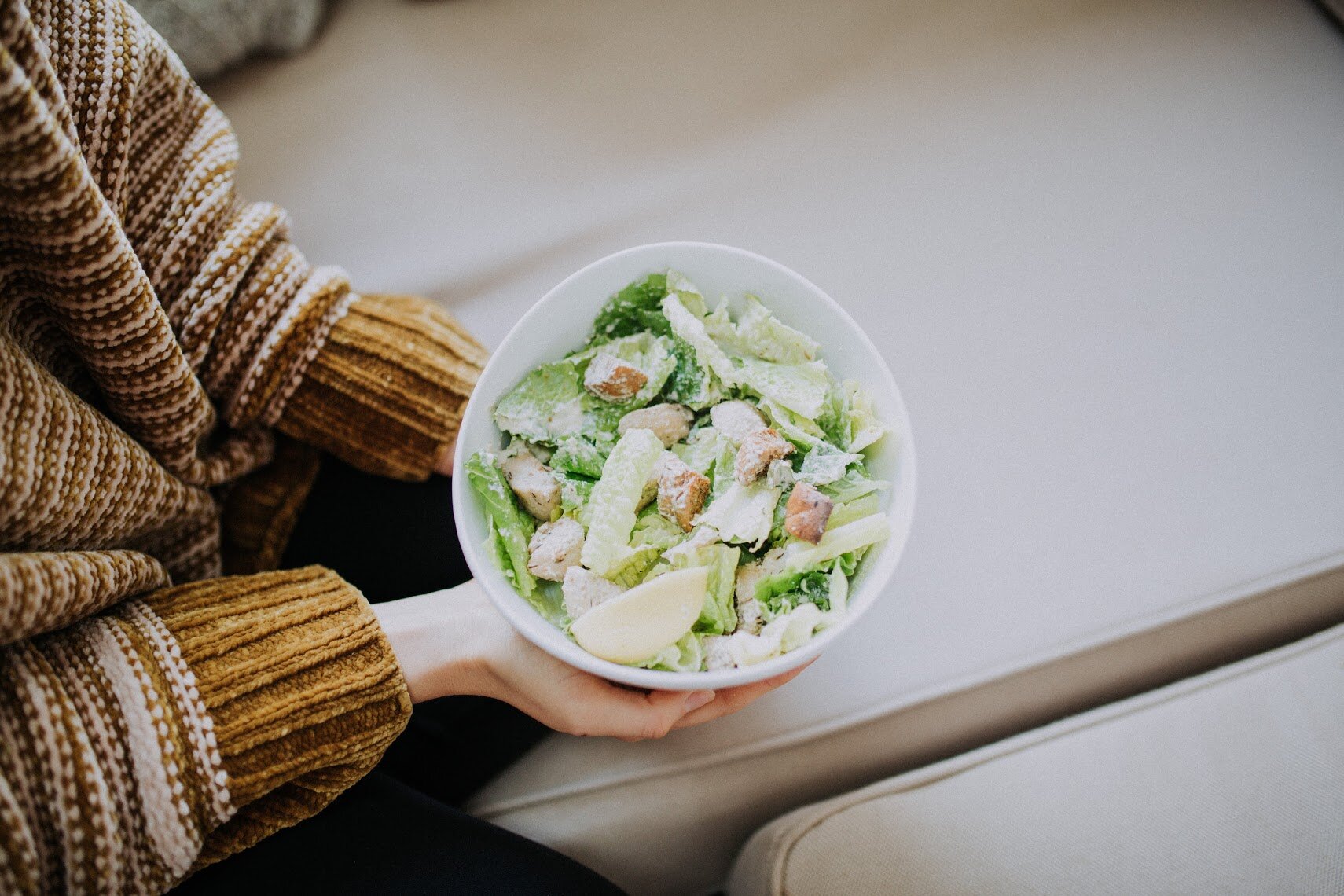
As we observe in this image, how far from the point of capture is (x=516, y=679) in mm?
689

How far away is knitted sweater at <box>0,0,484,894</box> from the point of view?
1.69 feet

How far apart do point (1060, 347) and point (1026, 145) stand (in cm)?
28

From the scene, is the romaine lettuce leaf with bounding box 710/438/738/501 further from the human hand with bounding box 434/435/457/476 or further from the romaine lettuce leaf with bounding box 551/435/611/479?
the human hand with bounding box 434/435/457/476

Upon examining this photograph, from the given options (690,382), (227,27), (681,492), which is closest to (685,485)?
(681,492)

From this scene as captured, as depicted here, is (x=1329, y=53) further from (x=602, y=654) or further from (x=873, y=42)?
(x=602, y=654)

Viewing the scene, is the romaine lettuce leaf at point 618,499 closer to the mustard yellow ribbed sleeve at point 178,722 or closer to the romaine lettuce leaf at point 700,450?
the romaine lettuce leaf at point 700,450

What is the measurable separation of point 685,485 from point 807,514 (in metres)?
0.10

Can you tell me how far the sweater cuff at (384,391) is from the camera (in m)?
0.76

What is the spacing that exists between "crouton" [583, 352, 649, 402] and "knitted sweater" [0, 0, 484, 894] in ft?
0.65

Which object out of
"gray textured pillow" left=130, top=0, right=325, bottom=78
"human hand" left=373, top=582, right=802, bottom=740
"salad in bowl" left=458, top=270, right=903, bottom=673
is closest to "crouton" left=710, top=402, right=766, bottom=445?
"salad in bowl" left=458, top=270, right=903, bottom=673

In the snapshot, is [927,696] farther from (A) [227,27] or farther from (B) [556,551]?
(A) [227,27]

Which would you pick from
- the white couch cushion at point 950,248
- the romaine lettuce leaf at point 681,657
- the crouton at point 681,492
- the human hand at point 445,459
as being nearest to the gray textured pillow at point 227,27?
the white couch cushion at point 950,248

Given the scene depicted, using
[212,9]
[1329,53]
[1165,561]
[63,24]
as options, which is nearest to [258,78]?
[212,9]

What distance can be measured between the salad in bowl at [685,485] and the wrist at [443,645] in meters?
0.13
